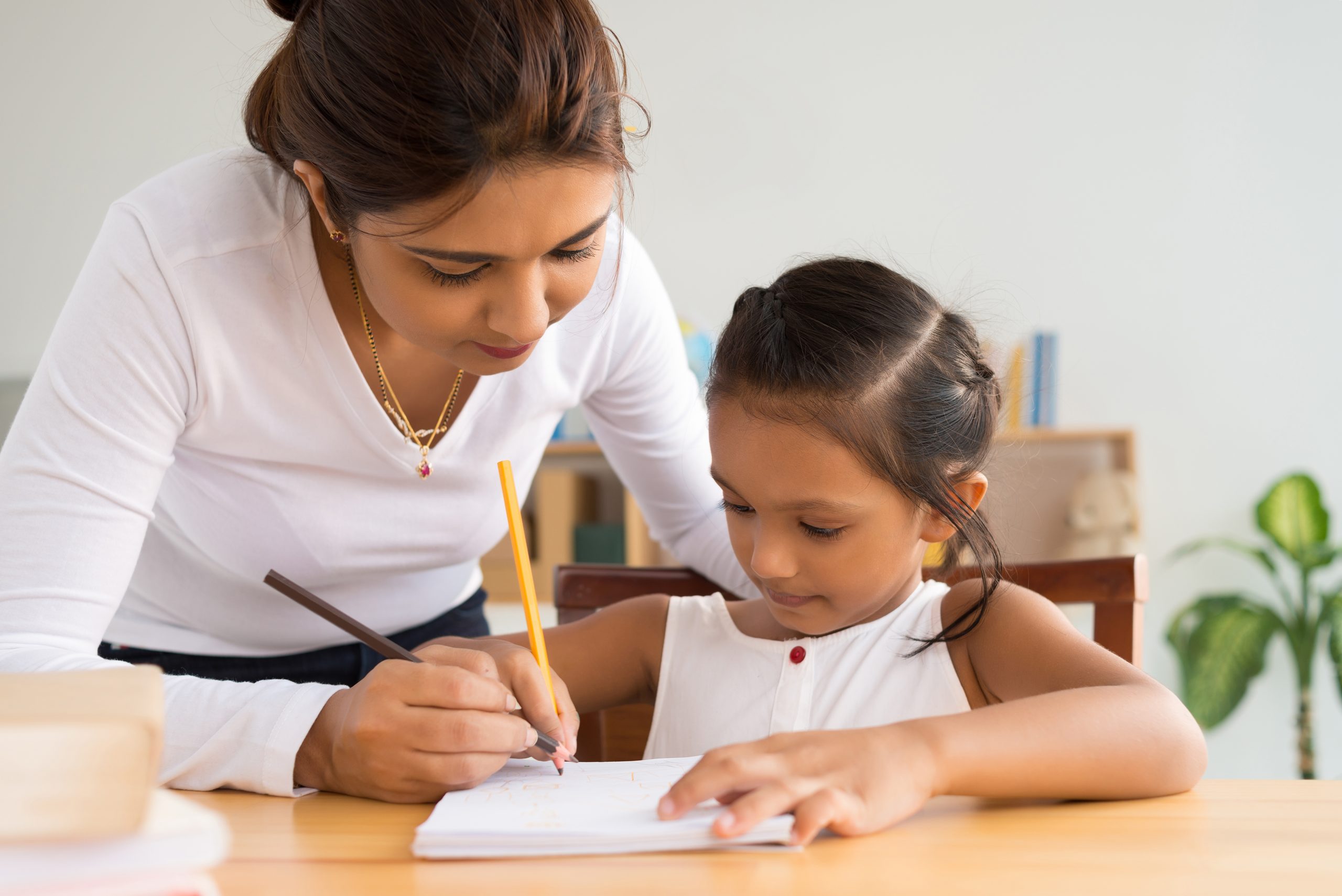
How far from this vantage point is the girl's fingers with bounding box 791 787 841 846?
59 centimetres

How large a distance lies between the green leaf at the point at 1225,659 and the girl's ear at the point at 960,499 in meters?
2.33

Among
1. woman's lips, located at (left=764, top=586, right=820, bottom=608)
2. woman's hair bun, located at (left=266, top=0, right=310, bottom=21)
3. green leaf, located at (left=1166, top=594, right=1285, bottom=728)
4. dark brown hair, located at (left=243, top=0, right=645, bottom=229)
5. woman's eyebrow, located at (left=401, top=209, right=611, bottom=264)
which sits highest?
woman's hair bun, located at (left=266, top=0, right=310, bottom=21)

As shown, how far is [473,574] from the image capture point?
1396 millimetres

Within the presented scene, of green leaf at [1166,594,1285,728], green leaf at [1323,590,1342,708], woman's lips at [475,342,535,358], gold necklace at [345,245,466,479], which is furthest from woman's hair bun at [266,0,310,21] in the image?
green leaf at [1323,590,1342,708]

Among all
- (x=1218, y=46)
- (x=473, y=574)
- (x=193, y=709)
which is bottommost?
(x=473, y=574)

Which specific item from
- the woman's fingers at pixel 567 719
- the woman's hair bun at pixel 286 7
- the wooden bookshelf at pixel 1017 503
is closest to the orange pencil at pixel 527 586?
the woman's fingers at pixel 567 719

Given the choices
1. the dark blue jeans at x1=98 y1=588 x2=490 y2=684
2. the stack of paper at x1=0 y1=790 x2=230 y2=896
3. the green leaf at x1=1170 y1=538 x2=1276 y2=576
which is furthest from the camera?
the green leaf at x1=1170 y1=538 x2=1276 y2=576

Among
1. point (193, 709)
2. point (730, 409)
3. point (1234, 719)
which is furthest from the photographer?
point (1234, 719)

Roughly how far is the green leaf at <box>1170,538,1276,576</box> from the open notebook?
9.43ft

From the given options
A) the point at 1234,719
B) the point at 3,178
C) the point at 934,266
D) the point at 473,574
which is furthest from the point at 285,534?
the point at 3,178

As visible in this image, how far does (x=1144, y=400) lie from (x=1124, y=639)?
8.30 feet

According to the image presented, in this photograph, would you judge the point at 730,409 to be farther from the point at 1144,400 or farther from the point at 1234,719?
the point at 1234,719

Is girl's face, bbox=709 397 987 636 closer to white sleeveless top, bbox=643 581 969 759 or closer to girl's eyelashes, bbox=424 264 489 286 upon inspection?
white sleeveless top, bbox=643 581 969 759

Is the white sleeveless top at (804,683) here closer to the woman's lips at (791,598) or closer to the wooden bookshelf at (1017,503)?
the woman's lips at (791,598)
